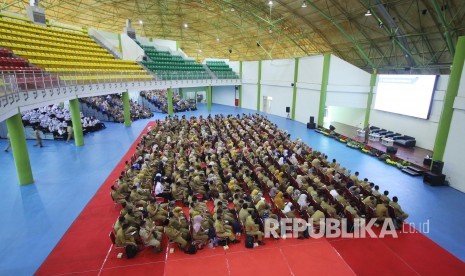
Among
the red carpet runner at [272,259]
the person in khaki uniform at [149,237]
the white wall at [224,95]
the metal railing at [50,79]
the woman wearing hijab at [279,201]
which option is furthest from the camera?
the white wall at [224,95]

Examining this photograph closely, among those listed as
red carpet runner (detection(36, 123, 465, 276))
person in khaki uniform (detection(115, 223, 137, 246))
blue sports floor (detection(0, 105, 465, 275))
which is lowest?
red carpet runner (detection(36, 123, 465, 276))

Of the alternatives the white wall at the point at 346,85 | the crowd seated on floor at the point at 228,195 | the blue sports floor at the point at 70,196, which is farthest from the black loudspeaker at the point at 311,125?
the crowd seated on floor at the point at 228,195

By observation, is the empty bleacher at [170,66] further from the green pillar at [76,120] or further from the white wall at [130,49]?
the green pillar at [76,120]

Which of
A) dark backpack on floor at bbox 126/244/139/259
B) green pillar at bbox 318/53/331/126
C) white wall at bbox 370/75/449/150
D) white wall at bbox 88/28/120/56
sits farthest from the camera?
white wall at bbox 88/28/120/56

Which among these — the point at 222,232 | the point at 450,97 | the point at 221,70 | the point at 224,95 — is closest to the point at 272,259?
the point at 222,232

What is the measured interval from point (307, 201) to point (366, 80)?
14231mm

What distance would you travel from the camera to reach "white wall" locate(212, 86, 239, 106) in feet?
108

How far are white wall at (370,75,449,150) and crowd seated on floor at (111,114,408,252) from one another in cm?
847

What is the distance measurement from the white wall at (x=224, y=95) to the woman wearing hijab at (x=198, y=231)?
26990 millimetres

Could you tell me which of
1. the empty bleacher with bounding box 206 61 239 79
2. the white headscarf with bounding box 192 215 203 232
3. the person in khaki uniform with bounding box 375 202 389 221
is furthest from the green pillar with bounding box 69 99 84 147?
the empty bleacher with bounding box 206 61 239 79

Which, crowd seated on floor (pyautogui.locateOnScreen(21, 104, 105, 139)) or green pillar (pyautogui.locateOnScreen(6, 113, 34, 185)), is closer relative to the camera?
green pillar (pyautogui.locateOnScreen(6, 113, 34, 185))

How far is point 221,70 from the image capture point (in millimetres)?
31188

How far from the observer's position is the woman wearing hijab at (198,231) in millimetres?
6715

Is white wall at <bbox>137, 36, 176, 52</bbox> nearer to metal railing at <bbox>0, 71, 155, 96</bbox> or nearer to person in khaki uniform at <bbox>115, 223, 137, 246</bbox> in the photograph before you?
metal railing at <bbox>0, 71, 155, 96</bbox>
